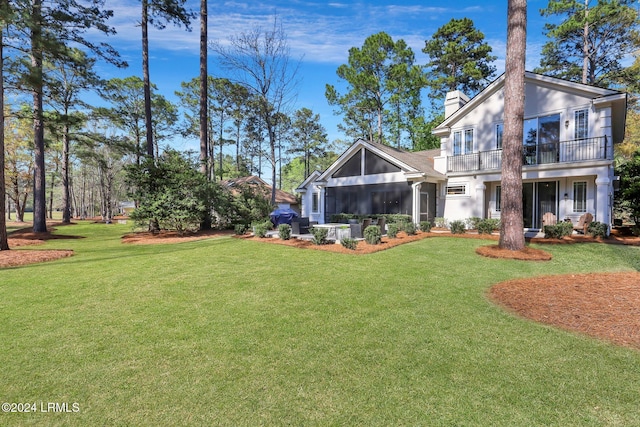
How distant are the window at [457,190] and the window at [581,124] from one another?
538cm

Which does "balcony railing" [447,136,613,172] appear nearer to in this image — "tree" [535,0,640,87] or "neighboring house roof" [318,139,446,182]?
"neighboring house roof" [318,139,446,182]

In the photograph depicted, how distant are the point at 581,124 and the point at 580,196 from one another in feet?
11.3

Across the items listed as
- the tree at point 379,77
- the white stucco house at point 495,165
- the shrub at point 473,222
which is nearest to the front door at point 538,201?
Answer: the white stucco house at point 495,165

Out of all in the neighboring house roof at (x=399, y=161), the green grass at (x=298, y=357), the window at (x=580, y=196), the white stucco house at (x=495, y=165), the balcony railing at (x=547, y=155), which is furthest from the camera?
the neighboring house roof at (x=399, y=161)

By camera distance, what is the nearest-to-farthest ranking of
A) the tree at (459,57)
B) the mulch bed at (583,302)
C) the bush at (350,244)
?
the mulch bed at (583,302)
the bush at (350,244)
the tree at (459,57)

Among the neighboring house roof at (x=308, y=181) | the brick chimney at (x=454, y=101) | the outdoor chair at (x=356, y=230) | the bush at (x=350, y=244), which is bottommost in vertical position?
the bush at (x=350, y=244)

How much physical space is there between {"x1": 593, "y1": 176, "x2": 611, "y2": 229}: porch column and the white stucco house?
0.03 m

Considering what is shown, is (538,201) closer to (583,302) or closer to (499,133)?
(499,133)

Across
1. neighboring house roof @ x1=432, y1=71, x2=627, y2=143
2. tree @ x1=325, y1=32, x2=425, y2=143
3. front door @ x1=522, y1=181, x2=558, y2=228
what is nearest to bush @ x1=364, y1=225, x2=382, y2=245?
front door @ x1=522, y1=181, x2=558, y2=228

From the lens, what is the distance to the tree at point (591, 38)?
2150cm

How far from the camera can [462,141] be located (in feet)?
56.5

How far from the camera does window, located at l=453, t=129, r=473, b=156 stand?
55.6 feet

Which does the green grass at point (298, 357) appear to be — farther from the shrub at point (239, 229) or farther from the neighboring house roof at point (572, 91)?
the neighboring house roof at point (572, 91)

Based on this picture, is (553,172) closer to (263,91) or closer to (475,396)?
(475,396)
